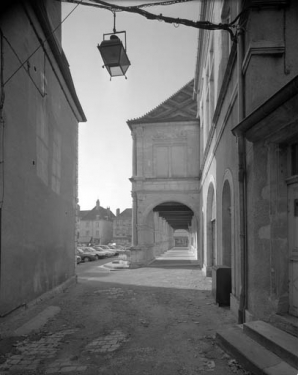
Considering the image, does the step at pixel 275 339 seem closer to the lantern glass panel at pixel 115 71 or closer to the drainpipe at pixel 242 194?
the drainpipe at pixel 242 194

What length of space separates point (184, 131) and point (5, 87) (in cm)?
1519

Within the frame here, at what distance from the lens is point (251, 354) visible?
13.6 feet

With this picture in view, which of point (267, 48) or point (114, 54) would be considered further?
point (114, 54)

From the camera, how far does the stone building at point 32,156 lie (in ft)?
21.0

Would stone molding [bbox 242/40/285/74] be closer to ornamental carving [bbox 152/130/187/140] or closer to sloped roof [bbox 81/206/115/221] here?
ornamental carving [bbox 152/130/187/140]

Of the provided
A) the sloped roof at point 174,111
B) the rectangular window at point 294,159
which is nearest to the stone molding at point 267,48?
the rectangular window at point 294,159

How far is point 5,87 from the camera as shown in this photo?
Answer: 6.40 metres

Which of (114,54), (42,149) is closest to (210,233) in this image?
(42,149)

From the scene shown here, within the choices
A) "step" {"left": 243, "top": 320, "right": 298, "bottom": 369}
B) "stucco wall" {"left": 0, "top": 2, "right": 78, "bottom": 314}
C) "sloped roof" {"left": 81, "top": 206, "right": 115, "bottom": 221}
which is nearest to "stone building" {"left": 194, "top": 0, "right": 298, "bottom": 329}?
"step" {"left": 243, "top": 320, "right": 298, "bottom": 369}

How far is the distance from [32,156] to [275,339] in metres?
6.33

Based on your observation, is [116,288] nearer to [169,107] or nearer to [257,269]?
[257,269]

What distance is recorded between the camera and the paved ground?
4250mm

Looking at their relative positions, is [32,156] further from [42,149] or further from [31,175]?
[42,149]

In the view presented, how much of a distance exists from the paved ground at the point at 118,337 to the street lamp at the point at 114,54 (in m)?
4.99
